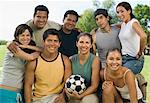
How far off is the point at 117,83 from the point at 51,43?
127cm

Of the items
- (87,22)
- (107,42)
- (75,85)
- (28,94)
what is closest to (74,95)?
(75,85)

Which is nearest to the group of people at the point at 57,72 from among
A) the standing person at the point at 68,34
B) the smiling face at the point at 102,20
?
the smiling face at the point at 102,20

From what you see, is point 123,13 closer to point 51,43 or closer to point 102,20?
point 102,20

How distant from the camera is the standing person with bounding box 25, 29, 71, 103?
6.13 metres

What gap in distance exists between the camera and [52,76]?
6.18 m

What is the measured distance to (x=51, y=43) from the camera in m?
6.06

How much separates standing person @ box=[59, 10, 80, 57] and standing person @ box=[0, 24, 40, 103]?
1149 mm

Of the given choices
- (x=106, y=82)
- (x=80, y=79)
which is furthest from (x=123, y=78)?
(x=80, y=79)

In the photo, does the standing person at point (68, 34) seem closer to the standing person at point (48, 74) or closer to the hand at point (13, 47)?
the standing person at point (48, 74)

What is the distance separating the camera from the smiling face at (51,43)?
6070mm

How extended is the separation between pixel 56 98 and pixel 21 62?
825mm

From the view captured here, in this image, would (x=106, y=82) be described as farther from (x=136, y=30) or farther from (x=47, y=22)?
(x=47, y=22)

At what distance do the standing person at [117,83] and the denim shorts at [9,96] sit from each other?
1.42 meters

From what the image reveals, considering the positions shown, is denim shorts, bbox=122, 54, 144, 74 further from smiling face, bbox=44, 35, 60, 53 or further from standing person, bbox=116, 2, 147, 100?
smiling face, bbox=44, 35, 60, 53
